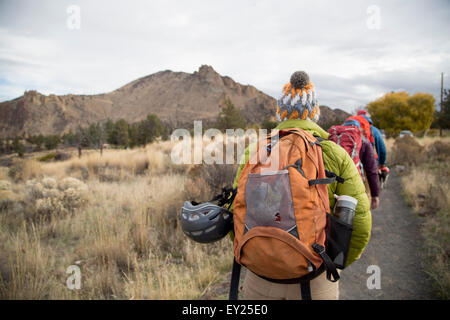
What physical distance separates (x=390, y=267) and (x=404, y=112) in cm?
3657

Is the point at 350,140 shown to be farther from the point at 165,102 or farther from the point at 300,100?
the point at 165,102

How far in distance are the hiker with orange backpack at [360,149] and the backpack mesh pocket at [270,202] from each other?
1731mm

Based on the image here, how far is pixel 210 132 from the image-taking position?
15.7 meters

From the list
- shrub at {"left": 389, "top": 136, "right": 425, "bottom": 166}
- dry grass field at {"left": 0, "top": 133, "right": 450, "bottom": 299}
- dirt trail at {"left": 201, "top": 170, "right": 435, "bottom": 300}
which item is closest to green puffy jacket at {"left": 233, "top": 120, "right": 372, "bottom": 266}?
dirt trail at {"left": 201, "top": 170, "right": 435, "bottom": 300}

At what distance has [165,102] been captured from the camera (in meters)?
128

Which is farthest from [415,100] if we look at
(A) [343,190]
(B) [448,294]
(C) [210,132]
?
(A) [343,190]

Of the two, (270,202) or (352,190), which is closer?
(270,202)

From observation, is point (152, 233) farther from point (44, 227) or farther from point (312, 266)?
point (312, 266)

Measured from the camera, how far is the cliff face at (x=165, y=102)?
7797cm

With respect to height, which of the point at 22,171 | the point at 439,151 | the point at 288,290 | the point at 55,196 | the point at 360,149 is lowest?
the point at 55,196

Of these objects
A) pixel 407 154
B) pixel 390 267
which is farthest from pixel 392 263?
pixel 407 154

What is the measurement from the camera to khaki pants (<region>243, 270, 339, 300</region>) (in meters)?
1.55
